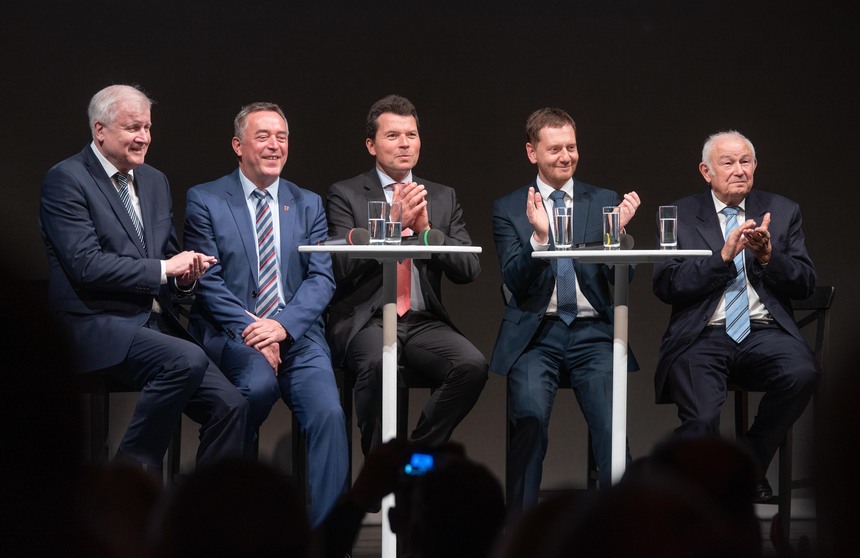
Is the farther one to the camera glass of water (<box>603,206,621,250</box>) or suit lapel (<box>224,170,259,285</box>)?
suit lapel (<box>224,170,259,285</box>)

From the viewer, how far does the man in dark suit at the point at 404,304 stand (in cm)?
389

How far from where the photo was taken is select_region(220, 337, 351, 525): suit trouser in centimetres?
366

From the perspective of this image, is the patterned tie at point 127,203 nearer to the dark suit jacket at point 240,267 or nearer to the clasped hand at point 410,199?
the dark suit jacket at point 240,267

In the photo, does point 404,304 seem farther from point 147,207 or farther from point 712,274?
point 712,274

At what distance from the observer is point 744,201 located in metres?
4.34

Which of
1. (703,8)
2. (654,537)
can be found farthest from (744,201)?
(654,537)

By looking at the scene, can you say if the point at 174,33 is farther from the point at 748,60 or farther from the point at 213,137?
the point at 748,60

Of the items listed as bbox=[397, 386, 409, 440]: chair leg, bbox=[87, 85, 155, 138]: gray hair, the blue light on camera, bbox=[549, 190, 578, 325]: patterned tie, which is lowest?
bbox=[397, 386, 409, 440]: chair leg

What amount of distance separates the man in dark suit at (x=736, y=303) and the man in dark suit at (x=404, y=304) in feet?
2.64

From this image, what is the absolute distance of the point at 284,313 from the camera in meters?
3.87

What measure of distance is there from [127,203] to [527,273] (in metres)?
1.54

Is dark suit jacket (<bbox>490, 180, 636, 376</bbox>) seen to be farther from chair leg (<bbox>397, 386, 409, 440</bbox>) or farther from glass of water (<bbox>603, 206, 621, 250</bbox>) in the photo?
glass of water (<bbox>603, 206, 621, 250</bbox>)

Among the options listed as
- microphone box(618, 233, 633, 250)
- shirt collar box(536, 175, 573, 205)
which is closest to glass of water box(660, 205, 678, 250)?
microphone box(618, 233, 633, 250)

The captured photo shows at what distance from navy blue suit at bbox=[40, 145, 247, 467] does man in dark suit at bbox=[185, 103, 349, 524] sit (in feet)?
0.54
